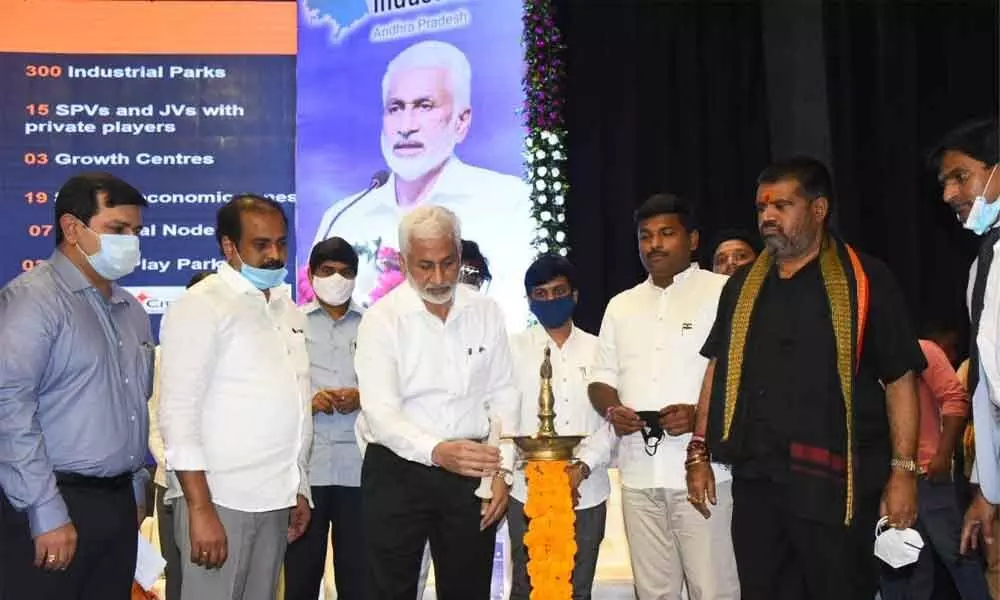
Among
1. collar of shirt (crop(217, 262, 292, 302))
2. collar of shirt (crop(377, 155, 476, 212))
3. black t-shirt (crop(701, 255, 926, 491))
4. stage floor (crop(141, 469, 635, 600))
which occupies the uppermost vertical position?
collar of shirt (crop(377, 155, 476, 212))

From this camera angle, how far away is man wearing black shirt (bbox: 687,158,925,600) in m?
3.05

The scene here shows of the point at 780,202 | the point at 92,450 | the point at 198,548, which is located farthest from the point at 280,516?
the point at 780,202

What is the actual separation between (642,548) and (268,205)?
1835mm

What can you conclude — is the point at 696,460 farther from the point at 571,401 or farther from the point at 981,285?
the point at 981,285

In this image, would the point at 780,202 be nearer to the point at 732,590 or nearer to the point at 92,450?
the point at 732,590

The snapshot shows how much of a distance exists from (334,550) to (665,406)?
1.54 metres

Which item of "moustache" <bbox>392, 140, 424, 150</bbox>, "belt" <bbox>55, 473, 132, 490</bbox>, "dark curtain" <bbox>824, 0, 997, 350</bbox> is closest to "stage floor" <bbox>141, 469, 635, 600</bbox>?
"belt" <bbox>55, 473, 132, 490</bbox>

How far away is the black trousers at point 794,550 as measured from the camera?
3.05 meters

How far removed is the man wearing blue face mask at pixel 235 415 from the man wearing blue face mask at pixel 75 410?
139 mm

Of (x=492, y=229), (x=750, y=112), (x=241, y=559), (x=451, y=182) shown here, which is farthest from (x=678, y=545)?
(x=750, y=112)

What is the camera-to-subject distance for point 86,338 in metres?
2.95

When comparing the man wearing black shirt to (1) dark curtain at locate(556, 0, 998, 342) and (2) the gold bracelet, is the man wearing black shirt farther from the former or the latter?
(1) dark curtain at locate(556, 0, 998, 342)

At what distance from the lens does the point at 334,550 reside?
14.4 ft

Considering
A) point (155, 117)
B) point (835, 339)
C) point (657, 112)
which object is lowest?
point (835, 339)
